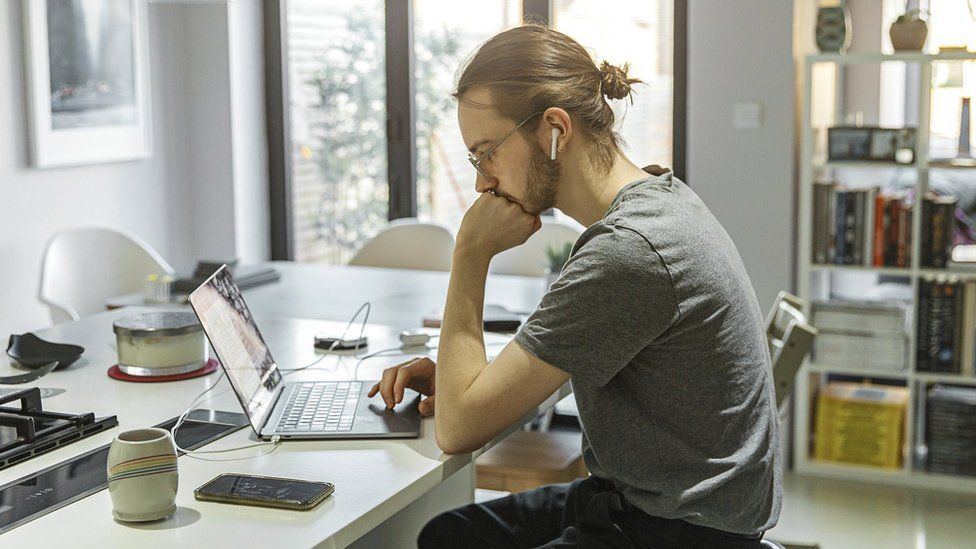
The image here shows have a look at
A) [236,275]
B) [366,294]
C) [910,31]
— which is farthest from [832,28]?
[236,275]

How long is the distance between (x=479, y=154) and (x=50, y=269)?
8.19 ft

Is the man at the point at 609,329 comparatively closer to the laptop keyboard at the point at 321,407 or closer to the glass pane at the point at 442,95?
the laptop keyboard at the point at 321,407

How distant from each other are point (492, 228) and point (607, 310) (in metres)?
0.33

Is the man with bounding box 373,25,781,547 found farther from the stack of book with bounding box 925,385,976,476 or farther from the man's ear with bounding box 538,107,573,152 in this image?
the stack of book with bounding box 925,385,976,476

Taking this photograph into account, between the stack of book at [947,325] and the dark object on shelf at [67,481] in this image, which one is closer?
the dark object on shelf at [67,481]

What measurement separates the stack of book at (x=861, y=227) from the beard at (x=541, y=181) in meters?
Answer: 2.37

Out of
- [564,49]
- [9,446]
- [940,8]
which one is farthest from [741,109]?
[9,446]

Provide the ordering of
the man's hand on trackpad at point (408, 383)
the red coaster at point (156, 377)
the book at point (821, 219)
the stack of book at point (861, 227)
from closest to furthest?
the man's hand on trackpad at point (408, 383) → the red coaster at point (156, 377) → the stack of book at point (861, 227) → the book at point (821, 219)

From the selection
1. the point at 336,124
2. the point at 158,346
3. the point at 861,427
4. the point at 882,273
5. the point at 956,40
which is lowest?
the point at 861,427

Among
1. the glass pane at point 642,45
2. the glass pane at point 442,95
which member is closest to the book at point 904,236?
the glass pane at point 642,45

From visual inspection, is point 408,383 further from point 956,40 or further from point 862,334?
point 956,40

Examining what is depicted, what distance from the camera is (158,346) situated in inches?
80.6

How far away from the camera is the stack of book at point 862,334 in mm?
3832

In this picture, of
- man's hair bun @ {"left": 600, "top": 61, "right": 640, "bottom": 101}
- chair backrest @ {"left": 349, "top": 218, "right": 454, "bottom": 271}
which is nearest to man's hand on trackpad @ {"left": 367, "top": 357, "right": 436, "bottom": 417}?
man's hair bun @ {"left": 600, "top": 61, "right": 640, "bottom": 101}
